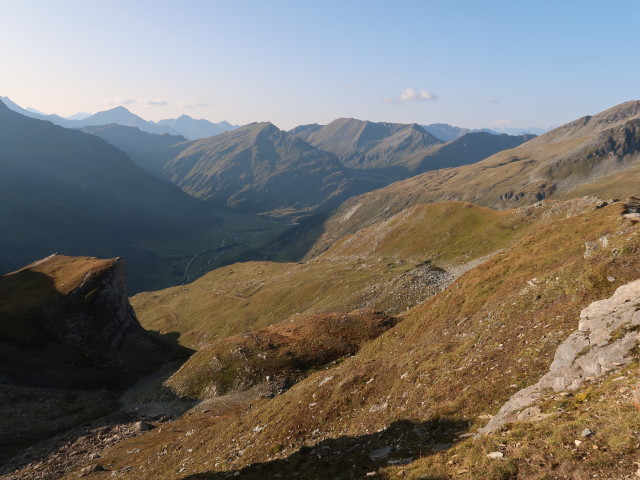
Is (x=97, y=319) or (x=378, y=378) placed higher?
(x=378, y=378)

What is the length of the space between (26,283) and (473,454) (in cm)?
12172

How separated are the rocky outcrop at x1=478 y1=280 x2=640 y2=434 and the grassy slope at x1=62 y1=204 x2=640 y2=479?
1.60 metres

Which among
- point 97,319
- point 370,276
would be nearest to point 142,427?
point 97,319

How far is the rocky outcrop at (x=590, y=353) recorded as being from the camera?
1770 cm

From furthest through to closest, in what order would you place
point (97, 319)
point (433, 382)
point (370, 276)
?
point (370, 276) < point (97, 319) < point (433, 382)

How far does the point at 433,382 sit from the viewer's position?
26.0 metres

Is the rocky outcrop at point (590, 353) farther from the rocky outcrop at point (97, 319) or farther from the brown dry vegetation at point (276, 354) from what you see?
the rocky outcrop at point (97, 319)

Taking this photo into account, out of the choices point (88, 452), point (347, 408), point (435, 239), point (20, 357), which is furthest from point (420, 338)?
point (435, 239)

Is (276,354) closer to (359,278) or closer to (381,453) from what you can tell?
(381,453)

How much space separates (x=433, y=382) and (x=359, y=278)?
273 ft

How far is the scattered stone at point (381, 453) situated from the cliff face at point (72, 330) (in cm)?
7081

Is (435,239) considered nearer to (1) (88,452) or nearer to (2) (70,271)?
(1) (88,452)

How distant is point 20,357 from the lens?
69.6 metres

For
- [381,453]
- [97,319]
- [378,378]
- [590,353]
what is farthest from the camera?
[97,319]
